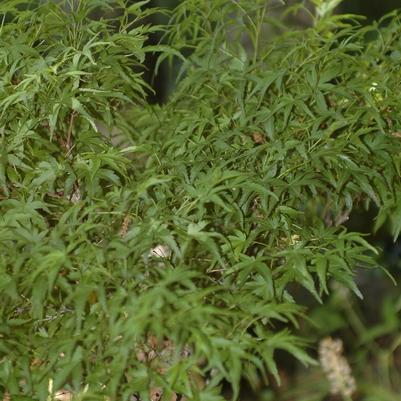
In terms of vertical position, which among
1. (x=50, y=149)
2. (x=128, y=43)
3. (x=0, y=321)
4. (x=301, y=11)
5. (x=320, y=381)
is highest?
(x=128, y=43)

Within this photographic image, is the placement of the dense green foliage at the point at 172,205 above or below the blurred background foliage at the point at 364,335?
above

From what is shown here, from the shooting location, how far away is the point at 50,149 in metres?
1.59

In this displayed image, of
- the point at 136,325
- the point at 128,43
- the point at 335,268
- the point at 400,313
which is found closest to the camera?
the point at 136,325

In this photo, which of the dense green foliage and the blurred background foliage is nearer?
the dense green foliage

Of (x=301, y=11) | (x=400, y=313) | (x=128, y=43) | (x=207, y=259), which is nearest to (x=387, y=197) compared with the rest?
(x=207, y=259)

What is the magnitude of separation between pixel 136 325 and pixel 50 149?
59 centimetres

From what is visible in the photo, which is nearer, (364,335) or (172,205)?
(172,205)

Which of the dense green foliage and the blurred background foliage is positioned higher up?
the dense green foliage

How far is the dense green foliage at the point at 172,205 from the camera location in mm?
1225

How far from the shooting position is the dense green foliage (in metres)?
1.22

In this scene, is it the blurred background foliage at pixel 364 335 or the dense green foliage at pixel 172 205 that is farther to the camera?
the blurred background foliage at pixel 364 335

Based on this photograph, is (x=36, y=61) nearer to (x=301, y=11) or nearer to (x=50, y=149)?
(x=50, y=149)

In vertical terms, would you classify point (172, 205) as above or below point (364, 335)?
above

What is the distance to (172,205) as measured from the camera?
4.76 feet
